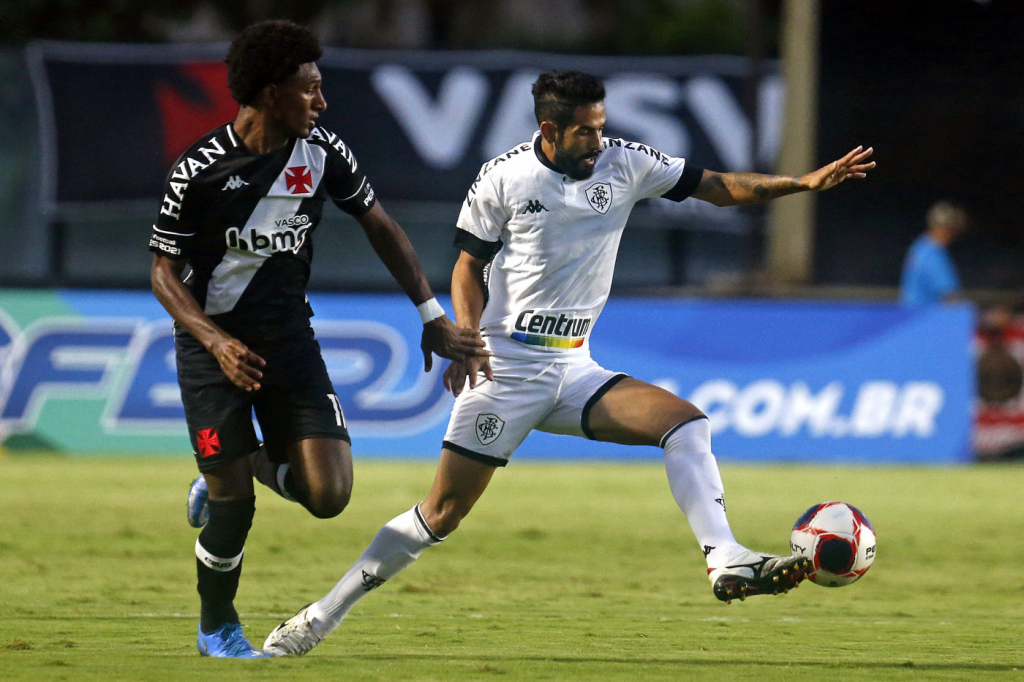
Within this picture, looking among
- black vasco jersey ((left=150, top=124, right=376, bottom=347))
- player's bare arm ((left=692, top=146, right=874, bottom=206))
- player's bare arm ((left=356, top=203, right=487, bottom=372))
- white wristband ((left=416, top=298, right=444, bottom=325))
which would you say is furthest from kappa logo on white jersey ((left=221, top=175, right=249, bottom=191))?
player's bare arm ((left=692, top=146, right=874, bottom=206))

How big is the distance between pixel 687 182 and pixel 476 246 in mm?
933

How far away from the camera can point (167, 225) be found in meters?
5.66

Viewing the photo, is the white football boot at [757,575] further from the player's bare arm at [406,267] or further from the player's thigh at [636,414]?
the player's bare arm at [406,267]

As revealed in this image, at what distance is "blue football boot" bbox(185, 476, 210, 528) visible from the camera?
6336mm

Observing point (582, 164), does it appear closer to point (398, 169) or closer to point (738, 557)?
point (738, 557)

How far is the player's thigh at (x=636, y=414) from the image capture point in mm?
5855

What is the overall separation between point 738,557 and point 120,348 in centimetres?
955

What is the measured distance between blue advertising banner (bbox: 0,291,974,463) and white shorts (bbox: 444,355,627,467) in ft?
24.7

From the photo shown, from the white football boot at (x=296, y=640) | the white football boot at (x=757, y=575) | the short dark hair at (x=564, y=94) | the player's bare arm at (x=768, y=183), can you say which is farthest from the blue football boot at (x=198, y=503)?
the player's bare arm at (x=768, y=183)

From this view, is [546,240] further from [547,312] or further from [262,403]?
[262,403]

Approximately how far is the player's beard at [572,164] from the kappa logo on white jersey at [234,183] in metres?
1.29

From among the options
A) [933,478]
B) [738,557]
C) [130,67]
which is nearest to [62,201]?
[130,67]

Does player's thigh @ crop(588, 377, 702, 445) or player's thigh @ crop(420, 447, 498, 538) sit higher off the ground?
player's thigh @ crop(588, 377, 702, 445)

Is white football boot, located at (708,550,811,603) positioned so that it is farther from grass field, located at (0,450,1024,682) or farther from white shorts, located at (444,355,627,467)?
white shorts, located at (444,355,627,467)
